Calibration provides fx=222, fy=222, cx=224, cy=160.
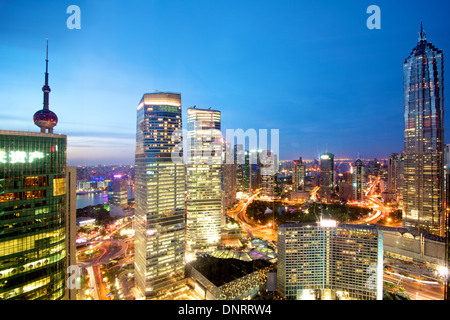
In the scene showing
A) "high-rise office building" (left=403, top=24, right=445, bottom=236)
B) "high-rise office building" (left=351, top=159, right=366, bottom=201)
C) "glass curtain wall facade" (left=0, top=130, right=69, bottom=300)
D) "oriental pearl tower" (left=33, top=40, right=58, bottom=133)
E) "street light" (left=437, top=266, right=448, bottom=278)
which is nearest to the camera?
"glass curtain wall facade" (left=0, top=130, right=69, bottom=300)

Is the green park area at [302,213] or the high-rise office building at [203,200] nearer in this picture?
the high-rise office building at [203,200]

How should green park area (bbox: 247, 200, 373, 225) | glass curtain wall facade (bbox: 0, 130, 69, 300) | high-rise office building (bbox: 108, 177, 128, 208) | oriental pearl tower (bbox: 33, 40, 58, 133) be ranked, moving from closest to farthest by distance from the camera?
glass curtain wall facade (bbox: 0, 130, 69, 300) → oriental pearl tower (bbox: 33, 40, 58, 133) → green park area (bbox: 247, 200, 373, 225) → high-rise office building (bbox: 108, 177, 128, 208)

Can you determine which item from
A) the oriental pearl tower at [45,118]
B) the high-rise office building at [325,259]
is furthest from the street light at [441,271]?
the oriental pearl tower at [45,118]

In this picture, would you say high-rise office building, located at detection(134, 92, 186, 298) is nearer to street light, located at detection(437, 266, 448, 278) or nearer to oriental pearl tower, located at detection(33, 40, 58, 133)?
oriental pearl tower, located at detection(33, 40, 58, 133)

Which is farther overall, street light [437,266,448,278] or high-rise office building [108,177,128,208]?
high-rise office building [108,177,128,208]

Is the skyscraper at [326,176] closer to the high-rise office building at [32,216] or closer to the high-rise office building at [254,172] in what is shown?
the high-rise office building at [254,172]

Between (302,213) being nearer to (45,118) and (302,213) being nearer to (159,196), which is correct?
(159,196)

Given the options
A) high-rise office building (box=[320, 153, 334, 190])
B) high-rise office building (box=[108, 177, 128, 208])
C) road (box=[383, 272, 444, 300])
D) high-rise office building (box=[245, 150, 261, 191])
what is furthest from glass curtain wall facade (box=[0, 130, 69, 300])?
high-rise office building (box=[320, 153, 334, 190])
